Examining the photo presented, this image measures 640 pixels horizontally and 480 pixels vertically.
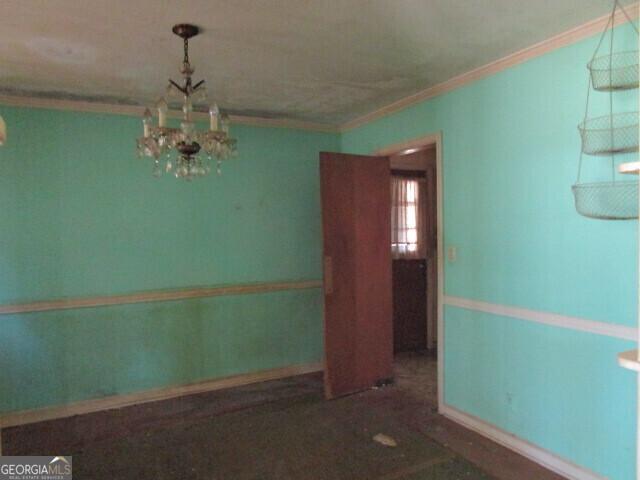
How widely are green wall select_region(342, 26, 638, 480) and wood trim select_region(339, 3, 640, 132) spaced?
41 mm

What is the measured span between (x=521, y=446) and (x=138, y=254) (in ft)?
9.78

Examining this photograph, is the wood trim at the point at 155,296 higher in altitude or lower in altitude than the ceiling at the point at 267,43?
lower

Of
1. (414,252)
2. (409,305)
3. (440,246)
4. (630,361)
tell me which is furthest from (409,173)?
(630,361)

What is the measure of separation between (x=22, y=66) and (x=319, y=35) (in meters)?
1.78

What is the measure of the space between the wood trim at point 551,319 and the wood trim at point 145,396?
70.3 inches

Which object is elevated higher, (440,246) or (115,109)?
(115,109)

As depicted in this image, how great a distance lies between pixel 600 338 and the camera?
7.23 ft

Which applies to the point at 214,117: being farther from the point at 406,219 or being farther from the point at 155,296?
the point at 406,219

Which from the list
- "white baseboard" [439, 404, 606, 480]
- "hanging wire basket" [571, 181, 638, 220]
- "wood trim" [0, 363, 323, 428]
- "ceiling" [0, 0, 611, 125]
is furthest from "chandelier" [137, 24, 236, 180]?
"white baseboard" [439, 404, 606, 480]

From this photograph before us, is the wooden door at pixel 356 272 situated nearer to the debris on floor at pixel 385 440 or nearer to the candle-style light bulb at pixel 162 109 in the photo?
the debris on floor at pixel 385 440

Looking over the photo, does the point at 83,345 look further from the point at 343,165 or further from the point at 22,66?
the point at 343,165

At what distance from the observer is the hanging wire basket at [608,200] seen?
2.01 m

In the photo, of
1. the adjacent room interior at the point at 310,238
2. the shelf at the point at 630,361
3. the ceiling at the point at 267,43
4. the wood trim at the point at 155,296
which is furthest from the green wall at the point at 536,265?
the wood trim at the point at 155,296

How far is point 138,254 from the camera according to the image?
3520mm
